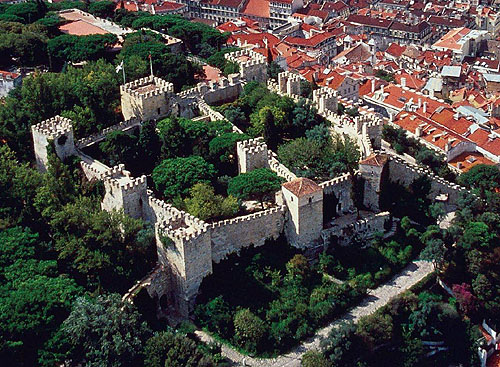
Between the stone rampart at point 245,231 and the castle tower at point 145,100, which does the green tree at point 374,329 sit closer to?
the stone rampart at point 245,231

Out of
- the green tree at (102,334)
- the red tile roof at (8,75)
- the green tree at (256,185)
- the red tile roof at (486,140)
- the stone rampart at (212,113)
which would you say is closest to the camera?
the green tree at (102,334)

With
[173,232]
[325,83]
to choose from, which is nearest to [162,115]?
[173,232]

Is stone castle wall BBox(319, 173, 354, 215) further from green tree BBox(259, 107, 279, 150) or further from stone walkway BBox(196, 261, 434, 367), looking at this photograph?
green tree BBox(259, 107, 279, 150)

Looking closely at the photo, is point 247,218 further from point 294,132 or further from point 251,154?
point 294,132

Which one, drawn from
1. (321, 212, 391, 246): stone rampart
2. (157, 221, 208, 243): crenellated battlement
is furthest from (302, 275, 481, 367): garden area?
(157, 221, 208, 243): crenellated battlement

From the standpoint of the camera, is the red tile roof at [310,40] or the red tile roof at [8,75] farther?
the red tile roof at [310,40]

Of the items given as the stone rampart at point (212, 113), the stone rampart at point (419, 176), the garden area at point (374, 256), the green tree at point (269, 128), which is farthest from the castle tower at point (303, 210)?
the stone rampart at point (212, 113)
